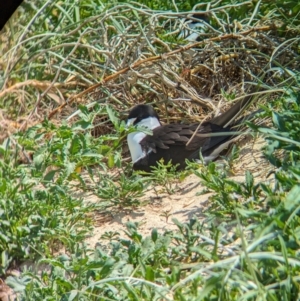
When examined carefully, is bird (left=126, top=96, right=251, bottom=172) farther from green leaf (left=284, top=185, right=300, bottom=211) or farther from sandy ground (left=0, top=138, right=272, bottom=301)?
green leaf (left=284, top=185, right=300, bottom=211)

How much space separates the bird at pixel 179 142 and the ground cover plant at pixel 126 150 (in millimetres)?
159

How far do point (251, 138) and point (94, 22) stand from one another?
6.16 feet

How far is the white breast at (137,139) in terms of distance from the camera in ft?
18.7

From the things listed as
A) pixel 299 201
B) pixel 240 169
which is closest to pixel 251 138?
pixel 240 169

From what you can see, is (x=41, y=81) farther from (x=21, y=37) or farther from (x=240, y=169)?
→ (x=240, y=169)

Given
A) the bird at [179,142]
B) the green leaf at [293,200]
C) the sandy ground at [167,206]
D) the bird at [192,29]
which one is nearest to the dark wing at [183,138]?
the bird at [179,142]

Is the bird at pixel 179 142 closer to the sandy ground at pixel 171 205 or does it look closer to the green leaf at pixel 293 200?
the sandy ground at pixel 171 205

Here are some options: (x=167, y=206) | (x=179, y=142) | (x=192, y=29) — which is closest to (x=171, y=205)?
(x=167, y=206)

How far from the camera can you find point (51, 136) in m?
5.44

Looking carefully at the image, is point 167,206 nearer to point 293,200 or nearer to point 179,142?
point 179,142

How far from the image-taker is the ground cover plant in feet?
10.3

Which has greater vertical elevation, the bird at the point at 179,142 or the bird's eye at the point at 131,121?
the bird's eye at the point at 131,121

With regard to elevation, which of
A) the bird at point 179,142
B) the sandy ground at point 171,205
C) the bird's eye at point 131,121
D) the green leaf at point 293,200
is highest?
the green leaf at point 293,200

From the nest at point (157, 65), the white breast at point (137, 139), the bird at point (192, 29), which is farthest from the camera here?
the bird at point (192, 29)
